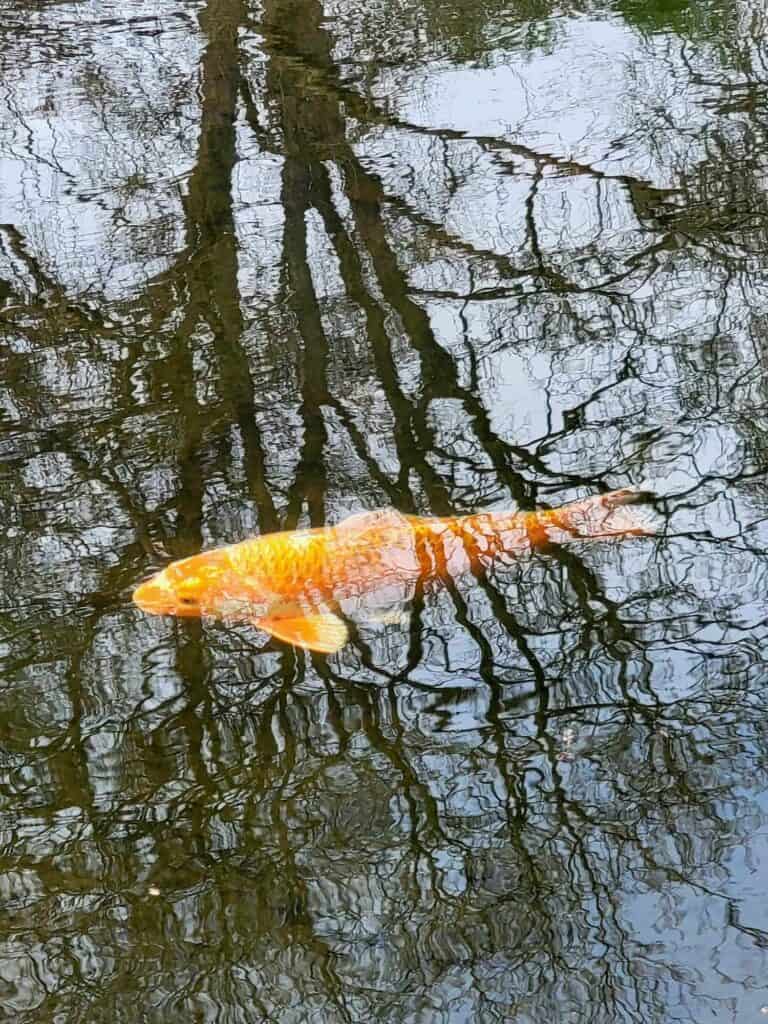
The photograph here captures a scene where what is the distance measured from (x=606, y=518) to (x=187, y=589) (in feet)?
5.23

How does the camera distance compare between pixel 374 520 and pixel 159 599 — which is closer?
pixel 159 599

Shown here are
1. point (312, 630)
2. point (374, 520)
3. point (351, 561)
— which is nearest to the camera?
point (312, 630)

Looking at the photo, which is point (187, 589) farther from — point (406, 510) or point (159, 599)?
point (406, 510)

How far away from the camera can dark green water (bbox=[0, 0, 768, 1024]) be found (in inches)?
139

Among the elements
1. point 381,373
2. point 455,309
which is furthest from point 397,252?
point 381,373

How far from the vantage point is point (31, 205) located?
847 cm

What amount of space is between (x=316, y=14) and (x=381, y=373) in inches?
273

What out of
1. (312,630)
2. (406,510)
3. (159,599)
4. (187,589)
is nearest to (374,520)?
(406,510)

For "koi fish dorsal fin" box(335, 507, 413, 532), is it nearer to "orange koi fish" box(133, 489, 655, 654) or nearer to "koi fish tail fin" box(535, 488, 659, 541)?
"orange koi fish" box(133, 489, 655, 654)

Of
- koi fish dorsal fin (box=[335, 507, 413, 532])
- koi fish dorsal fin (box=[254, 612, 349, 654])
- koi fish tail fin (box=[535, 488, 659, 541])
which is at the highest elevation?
koi fish dorsal fin (box=[335, 507, 413, 532])

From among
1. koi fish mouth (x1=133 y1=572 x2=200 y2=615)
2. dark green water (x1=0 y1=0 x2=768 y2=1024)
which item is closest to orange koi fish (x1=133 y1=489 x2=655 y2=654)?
A: koi fish mouth (x1=133 y1=572 x2=200 y2=615)

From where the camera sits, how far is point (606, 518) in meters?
4.99

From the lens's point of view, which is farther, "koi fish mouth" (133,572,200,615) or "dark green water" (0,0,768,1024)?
"koi fish mouth" (133,572,200,615)

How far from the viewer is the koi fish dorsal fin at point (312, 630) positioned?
4.54m
